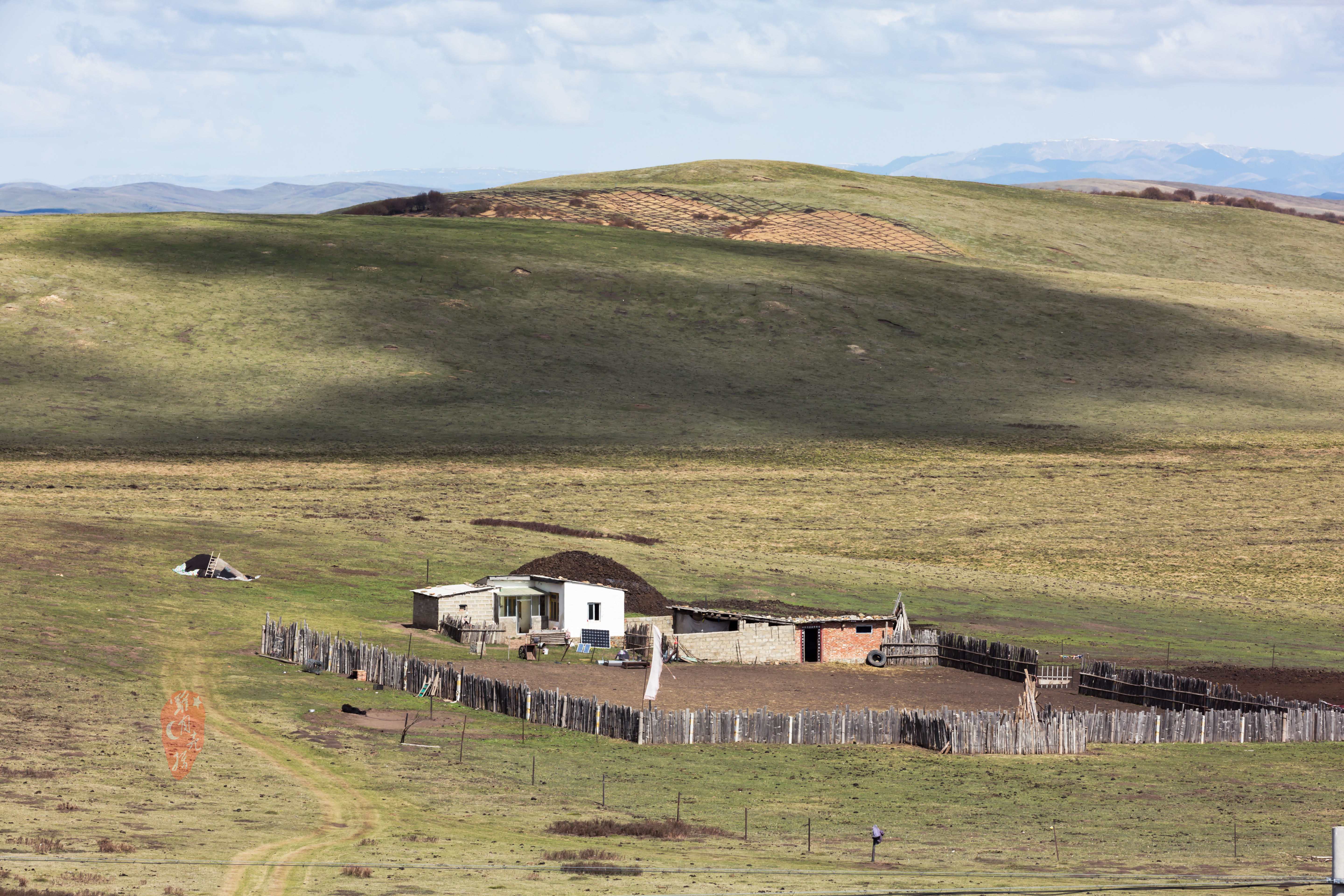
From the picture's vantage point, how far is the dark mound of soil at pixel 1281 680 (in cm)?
5209

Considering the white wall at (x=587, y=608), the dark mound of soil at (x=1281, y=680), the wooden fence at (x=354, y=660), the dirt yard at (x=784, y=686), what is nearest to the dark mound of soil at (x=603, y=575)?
the white wall at (x=587, y=608)

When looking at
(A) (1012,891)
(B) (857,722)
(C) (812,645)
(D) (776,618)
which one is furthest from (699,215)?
(A) (1012,891)

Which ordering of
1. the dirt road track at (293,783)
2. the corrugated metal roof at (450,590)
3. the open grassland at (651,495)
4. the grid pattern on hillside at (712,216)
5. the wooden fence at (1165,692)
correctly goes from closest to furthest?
the dirt road track at (293,783), the open grassland at (651,495), the wooden fence at (1165,692), the corrugated metal roof at (450,590), the grid pattern on hillside at (712,216)

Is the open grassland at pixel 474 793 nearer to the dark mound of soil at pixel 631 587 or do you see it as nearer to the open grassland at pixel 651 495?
the open grassland at pixel 651 495

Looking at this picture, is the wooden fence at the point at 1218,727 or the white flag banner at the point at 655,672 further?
the wooden fence at the point at 1218,727

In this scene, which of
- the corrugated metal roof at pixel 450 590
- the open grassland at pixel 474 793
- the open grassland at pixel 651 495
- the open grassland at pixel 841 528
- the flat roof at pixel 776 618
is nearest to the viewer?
the open grassland at pixel 474 793

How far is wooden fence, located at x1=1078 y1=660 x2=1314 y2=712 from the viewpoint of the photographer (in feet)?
160

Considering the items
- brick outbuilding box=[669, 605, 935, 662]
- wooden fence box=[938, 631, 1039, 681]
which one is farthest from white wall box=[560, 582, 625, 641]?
wooden fence box=[938, 631, 1039, 681]

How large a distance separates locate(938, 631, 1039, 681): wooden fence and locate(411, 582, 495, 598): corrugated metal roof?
1847 centimetres

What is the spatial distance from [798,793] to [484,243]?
105000mm

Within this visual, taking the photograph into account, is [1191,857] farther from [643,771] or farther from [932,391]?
[932,391]

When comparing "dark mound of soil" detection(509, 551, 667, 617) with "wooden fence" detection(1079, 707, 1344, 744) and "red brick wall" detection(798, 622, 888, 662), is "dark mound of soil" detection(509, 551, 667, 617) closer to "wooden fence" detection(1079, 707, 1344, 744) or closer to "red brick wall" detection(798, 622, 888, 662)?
"red brick wall" detection(798, 622, 888, 662)

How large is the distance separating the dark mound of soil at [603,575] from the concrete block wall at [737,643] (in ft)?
13.9

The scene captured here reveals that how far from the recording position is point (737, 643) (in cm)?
5831
